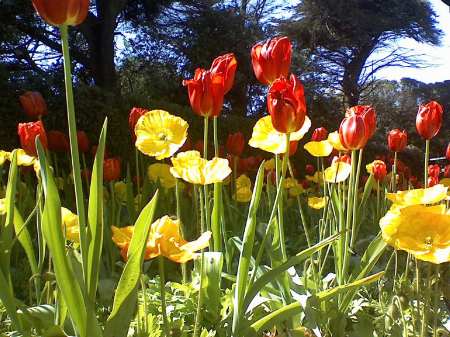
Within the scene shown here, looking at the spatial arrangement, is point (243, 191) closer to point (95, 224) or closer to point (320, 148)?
point (320, 148)

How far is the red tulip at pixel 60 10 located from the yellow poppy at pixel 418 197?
64 cm

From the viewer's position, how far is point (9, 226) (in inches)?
51.9

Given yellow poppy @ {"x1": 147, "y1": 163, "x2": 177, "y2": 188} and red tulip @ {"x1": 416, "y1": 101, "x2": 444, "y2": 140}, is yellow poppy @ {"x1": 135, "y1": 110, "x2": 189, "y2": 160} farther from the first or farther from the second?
yellow poppy @ {"x1": 147, "y1": 163, "x2": 177, "y2": 188}

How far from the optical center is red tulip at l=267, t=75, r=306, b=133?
1208 millimetres

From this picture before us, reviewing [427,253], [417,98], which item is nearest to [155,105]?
[427,253]

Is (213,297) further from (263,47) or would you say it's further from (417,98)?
(417,98)

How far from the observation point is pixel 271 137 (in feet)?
5.08

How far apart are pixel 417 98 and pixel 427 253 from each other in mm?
23879

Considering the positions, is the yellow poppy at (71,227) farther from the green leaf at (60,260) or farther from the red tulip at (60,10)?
the red tulip at (60,10)

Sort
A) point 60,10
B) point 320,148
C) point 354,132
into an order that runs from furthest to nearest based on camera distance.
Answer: point 320,148
point 354,132
point 60,10

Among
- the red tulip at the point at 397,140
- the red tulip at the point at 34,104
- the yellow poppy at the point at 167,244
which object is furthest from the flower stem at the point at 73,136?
the red tulip at the point at 397,140

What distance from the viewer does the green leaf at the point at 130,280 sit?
0.92 m

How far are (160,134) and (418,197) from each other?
70 cm

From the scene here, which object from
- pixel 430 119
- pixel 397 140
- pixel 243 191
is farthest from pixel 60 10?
pixel 243 191
